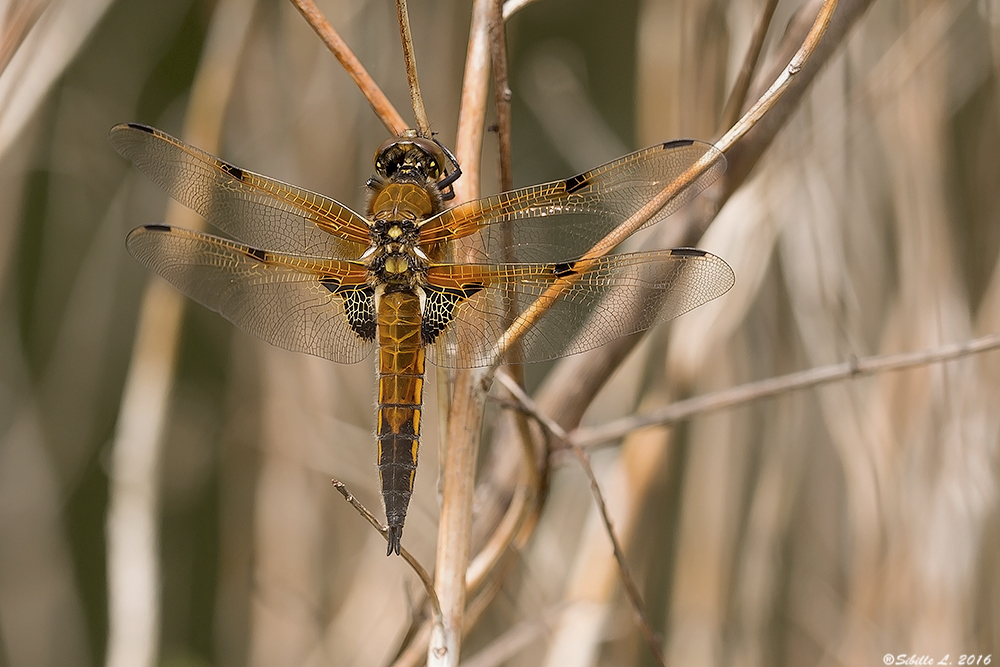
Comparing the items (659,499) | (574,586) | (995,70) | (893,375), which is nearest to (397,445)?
(574,586)

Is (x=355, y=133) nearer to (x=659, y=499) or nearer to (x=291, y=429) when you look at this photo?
(x=291, y=429)

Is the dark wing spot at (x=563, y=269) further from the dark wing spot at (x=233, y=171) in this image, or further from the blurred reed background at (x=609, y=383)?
the dark wing spot at (x=233, y=171)

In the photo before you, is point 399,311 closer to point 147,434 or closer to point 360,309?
point 360,309

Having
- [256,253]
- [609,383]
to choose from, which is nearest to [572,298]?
[256,253]

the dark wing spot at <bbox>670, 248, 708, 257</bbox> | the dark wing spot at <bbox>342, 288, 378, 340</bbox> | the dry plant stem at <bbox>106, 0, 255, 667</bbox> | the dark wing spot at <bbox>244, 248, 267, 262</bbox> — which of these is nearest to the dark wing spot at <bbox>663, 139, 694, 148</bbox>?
the dark wing spot at <bbox>670, 248, 708, 257</bbox>

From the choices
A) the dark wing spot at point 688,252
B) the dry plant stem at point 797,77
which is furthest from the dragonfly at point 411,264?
the dry plant stem at point 797,77

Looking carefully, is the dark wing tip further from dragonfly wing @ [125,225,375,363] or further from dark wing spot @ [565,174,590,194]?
dark wing spot @ [565,174,590,194]
